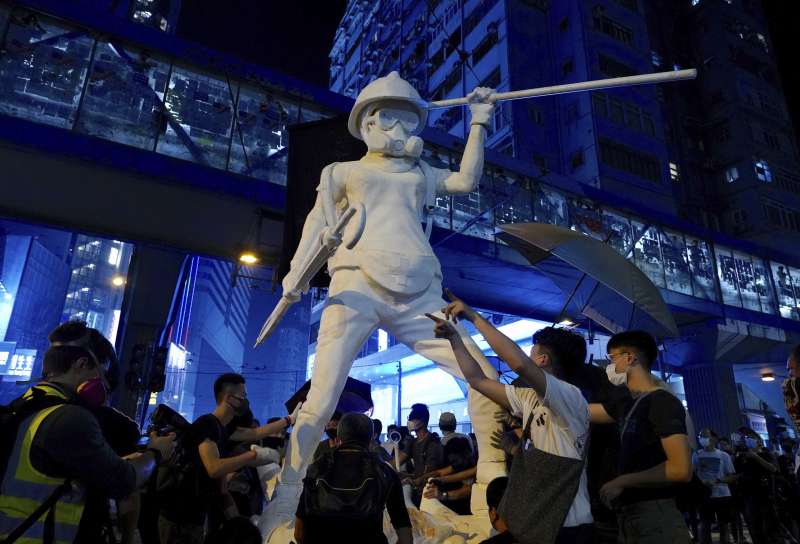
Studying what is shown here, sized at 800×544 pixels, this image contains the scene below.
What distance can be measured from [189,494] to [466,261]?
34.2ft

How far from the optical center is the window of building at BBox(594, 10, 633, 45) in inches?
1293

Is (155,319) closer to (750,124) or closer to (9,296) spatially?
(9,296)

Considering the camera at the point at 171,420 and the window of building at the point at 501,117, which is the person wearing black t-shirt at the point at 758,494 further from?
the window of building at the point at 501,117

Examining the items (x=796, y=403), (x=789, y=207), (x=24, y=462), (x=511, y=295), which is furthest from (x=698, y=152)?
(x=24, y=462)

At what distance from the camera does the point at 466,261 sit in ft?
43.6

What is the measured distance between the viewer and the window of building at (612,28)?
32844mm

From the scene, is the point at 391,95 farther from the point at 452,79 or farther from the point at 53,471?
the point at 452,79

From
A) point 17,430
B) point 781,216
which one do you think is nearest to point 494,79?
point 781,216

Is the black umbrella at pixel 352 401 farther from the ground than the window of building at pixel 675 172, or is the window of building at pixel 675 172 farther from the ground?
the window of building at pixel 675 172

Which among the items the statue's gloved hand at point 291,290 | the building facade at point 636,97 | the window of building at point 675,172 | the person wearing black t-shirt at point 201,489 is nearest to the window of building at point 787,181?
the building facade at point 636,97

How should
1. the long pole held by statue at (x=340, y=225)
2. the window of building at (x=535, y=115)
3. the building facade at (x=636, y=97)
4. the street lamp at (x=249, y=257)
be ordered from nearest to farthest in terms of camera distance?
the long pole held by statue at (x=340, y=225)
the street lamp at (x=249, y=257)
the building facade at (x=636, y=97)
the window of building at (x=535, y=115)

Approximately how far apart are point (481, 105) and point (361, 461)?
2.64 m

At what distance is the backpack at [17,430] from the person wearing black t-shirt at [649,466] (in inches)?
92.3

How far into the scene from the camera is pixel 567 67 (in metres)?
32.4
